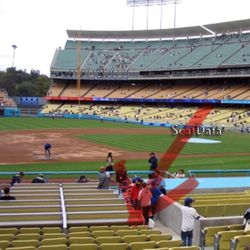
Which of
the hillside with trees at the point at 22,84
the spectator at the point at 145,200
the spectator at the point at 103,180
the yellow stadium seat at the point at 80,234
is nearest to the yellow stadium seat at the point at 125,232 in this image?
the yellow stadium seat at the point at 80,234

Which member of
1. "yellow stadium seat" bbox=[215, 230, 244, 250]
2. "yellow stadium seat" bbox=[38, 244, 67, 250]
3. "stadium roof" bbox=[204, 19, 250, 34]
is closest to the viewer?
"yellow stadium seat" bbox=[38, 244, 67, 250]

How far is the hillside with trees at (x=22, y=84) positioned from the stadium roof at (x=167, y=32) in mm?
23638

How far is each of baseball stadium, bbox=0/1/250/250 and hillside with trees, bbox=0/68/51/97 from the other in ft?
77.1

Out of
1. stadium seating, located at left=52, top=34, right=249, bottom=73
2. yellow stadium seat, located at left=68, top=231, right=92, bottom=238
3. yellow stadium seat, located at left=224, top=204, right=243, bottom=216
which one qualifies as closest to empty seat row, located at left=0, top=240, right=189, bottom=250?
yellow stadium seat, located at left=68, top=231, right=92, bottom=238

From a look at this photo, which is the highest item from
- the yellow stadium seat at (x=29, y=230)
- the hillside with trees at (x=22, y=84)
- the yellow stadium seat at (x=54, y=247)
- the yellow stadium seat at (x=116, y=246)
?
the hillside with trees at (x=22, y=84)

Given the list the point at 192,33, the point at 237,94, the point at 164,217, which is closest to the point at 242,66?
the point at 237,94

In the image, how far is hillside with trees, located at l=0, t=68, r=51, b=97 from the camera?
117312 millimetres

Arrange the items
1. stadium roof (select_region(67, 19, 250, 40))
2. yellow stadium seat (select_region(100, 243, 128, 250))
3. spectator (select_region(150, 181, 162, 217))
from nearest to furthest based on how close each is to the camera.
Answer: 1. yellow stadium seat (select_region(100, 243, 128, 250))
2. spectator (select_region(150, 181, 162, 217))
3. stadium roof (select_region(67, 19, 250, 40))

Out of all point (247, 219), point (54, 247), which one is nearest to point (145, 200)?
point (247, 219)

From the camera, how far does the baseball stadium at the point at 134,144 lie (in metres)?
8.92

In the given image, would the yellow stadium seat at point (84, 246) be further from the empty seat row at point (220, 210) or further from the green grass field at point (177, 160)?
the green grass field at point (177, 160)

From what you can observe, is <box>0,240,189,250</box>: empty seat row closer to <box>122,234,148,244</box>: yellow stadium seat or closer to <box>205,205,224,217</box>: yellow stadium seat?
<box>122,234,148,244</box>: yellow stadium seat

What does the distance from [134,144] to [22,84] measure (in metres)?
89.1

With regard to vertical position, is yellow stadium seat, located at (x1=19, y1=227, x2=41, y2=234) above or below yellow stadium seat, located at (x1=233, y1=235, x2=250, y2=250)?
below
